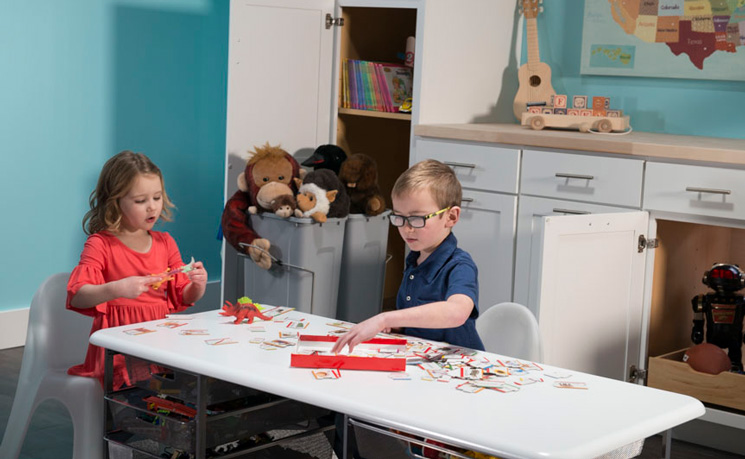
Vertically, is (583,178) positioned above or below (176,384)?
above

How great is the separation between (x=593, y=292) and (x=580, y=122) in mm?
756

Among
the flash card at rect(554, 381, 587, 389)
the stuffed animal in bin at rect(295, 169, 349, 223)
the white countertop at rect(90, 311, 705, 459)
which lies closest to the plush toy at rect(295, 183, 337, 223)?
the stuffed animal in bin at rect(295, 169, 349, 223)

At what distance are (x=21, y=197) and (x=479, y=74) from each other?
1942 millimetres

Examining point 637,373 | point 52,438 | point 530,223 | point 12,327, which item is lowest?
point 52,438

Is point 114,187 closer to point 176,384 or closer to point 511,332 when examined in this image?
point 176,384

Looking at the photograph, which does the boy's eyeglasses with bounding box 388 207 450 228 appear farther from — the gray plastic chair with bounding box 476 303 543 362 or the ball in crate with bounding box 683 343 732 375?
the ball in crate with bounding box 683 343 732 375

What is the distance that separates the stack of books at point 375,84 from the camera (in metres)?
3.80

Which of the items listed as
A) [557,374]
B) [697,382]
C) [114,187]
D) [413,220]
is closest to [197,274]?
[114,187]

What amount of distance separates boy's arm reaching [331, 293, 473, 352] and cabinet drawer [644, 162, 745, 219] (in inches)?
45.4

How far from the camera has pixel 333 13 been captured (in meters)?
3.76

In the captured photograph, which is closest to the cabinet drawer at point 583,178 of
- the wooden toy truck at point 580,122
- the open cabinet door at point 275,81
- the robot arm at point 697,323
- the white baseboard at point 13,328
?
the wooden toy truck at point 580,122

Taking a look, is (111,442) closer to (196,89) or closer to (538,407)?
(538,407)

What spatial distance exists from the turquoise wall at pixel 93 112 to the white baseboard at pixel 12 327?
52 millimetres

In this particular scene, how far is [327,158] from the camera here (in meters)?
3.58
